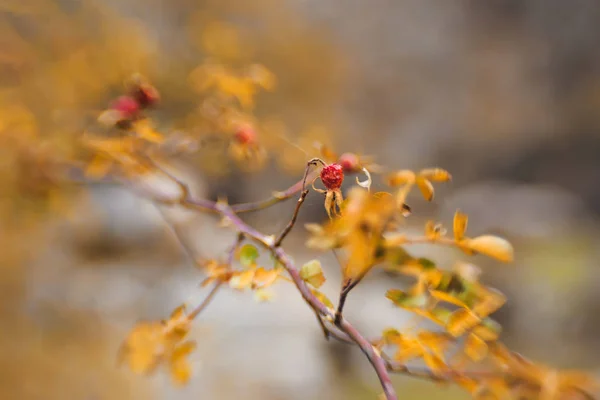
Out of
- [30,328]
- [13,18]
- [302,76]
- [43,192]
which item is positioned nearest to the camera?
[43,192]

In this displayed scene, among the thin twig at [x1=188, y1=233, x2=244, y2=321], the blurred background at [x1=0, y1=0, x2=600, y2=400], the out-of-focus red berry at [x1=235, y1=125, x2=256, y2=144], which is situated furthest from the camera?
the blurred background at [x1=0, y1=0, x2=600, y2=400]

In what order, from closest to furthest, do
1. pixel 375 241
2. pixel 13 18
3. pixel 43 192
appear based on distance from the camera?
pixel 375 241 < pixel 43 192 < pixel 13 18

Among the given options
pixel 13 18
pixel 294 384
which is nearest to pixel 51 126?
pixel 13 18

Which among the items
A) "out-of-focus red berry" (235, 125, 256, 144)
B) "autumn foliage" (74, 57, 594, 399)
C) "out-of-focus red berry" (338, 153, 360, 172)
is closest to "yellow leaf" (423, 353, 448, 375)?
Answer: "autumn foliage" (74, 57, 594, 399)

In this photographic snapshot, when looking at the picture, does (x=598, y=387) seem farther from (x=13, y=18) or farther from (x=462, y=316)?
(x=13, y=18)

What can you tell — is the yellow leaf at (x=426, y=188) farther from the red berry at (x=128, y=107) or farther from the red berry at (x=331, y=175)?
the red berry at (x=128, y=107)

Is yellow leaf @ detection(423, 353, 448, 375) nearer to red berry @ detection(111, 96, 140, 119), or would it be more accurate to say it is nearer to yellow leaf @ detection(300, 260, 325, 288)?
yellow leaf @ detection(300, 260, 325, 288)
